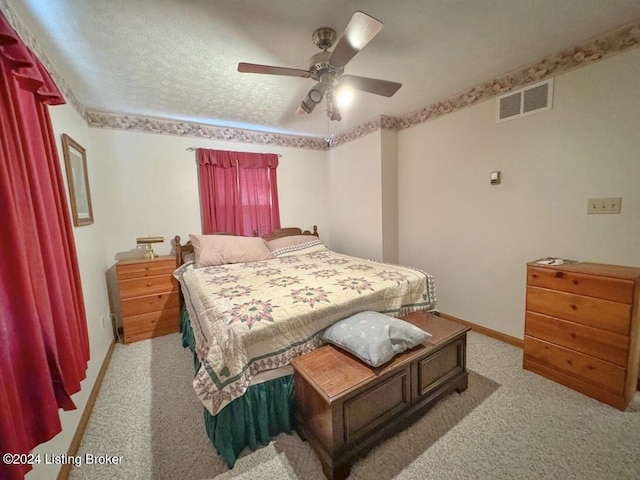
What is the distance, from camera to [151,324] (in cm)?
274

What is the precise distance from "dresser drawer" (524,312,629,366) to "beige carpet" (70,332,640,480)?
31 cm

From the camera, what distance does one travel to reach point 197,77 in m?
2.10

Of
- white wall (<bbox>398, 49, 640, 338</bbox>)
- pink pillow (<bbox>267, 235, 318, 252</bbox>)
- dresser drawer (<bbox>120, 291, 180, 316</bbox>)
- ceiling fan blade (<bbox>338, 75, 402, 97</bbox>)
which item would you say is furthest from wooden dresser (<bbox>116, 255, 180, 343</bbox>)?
white wall (<bbox>398, 49, 640, 338</bbox>)

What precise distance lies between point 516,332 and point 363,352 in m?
1.85

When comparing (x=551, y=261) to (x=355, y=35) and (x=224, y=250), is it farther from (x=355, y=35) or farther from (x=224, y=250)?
(x=224, y=250)

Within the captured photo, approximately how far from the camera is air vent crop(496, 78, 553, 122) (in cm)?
206

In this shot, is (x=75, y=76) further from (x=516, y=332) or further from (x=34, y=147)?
(x=516, y=332)

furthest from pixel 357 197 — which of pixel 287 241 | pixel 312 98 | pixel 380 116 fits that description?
pixel 312 98

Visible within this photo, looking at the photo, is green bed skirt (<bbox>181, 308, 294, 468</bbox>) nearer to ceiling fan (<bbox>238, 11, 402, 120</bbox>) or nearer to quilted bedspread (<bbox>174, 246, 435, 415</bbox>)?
quilted bedspread (<bbox>174, 246, 435, 415</bbox>)

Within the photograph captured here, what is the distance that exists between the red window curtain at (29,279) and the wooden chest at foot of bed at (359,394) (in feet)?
3.33

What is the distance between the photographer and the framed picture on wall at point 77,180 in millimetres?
1938

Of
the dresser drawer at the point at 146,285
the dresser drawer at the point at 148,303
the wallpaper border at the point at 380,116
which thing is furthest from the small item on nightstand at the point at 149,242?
the wallpaper border at the point at 380,116

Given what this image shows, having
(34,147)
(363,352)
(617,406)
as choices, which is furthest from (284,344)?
(617,406)

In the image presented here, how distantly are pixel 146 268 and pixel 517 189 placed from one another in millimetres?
3597
